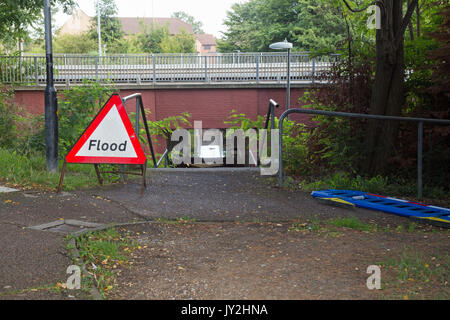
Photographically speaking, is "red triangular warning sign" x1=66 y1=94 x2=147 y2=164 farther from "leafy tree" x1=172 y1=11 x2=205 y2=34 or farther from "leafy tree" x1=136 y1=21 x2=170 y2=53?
"leafy tree" x1=172 y1=11 x2=205 y2=34

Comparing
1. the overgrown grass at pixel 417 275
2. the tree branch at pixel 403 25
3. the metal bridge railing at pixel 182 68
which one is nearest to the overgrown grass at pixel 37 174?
the overgrown grass at pixel 417 275

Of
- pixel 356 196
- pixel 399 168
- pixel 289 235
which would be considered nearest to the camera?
pixel 289 235

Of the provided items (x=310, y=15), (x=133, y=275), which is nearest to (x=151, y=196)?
(x=133, y=275)

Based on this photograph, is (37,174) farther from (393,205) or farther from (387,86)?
(387,86)

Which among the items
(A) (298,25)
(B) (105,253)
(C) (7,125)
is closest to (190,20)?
(A) (298,25)

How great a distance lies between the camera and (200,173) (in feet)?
30.0

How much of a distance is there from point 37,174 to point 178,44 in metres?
54.7

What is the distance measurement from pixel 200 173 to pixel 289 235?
433 cm

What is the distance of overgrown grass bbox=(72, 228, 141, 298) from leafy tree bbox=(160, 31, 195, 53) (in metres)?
56.1

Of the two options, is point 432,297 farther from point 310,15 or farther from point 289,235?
point 310,15

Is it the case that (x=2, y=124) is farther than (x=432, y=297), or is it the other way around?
(x=2, y=124)

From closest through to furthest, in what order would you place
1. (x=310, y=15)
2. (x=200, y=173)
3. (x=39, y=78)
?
(x=200, y=173) → (x=39, y=78) → (x=310, y=15)

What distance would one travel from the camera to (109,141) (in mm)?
6824

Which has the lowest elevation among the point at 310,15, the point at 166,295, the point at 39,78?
the point at 166,295
